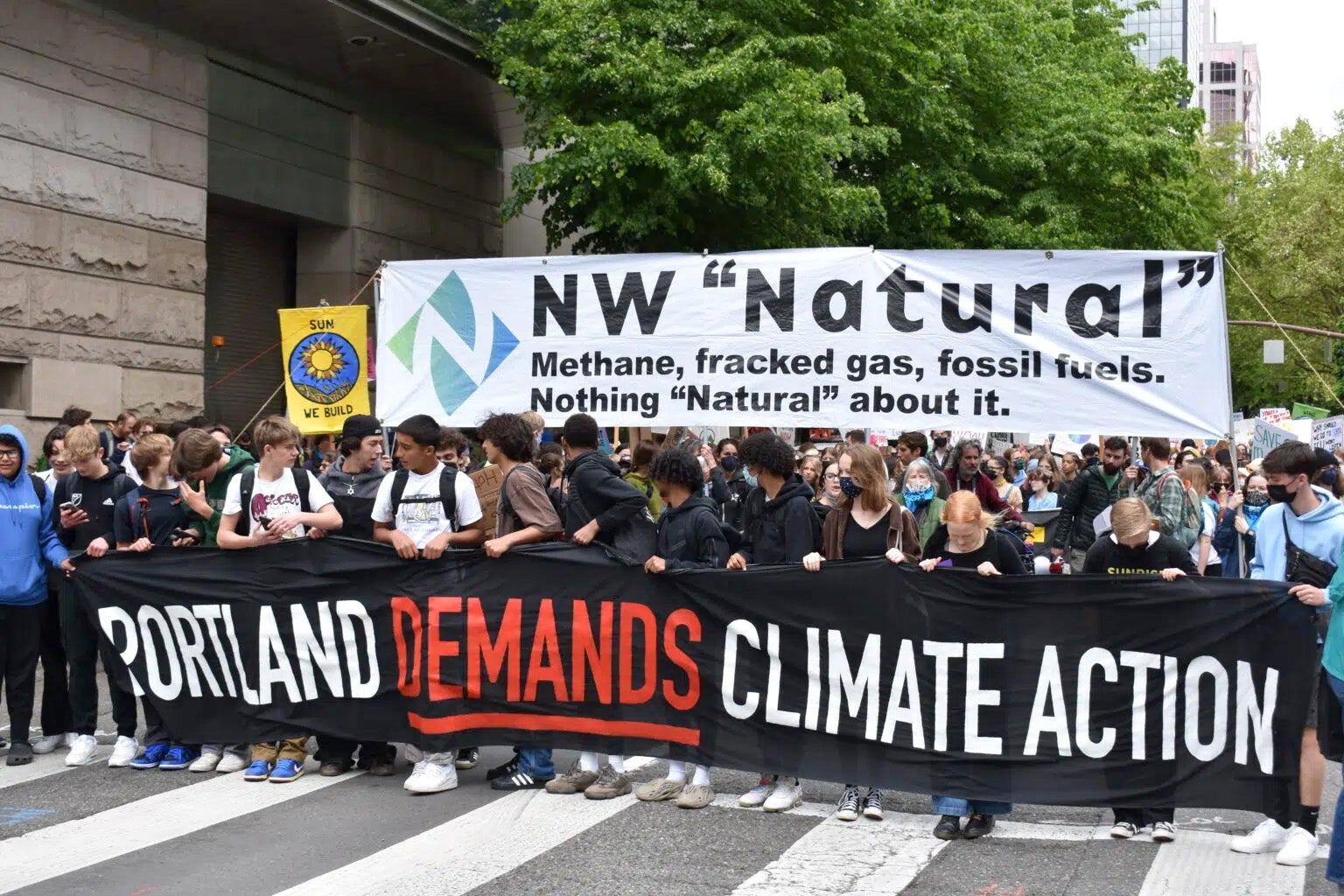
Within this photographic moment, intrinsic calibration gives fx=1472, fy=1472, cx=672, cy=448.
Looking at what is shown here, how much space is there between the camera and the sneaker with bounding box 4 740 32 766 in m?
8.19

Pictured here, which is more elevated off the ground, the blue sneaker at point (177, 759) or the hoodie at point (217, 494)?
the hoodie at point (217, 494)

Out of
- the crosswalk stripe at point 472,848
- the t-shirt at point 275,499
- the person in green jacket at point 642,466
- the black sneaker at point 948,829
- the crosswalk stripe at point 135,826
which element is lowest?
the crosswalk stripe at point 135,826

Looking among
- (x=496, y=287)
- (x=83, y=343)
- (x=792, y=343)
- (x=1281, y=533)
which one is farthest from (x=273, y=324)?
(x=1281, y=533)

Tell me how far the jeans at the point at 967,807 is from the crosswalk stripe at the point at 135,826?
3.15 meters

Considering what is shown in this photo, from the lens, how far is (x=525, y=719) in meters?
7.63

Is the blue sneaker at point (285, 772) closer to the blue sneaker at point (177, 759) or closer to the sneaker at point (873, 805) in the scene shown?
the blue sneaker at point (177, 759)

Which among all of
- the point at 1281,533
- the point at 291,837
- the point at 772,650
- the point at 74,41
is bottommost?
the point at 291,837

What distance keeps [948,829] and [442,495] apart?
306 cm

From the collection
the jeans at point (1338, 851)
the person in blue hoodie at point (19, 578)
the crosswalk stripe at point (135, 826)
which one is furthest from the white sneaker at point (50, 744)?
the jeans at point (1338, 851)

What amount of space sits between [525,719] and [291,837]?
4.81ft

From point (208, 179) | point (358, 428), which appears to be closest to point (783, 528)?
point (358, 428)

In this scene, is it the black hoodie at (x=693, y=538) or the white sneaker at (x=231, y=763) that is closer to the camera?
the black hoodie at (x=693, y=538)

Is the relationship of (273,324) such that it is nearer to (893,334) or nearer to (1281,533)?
(893,334)

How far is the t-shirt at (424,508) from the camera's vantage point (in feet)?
25.5
